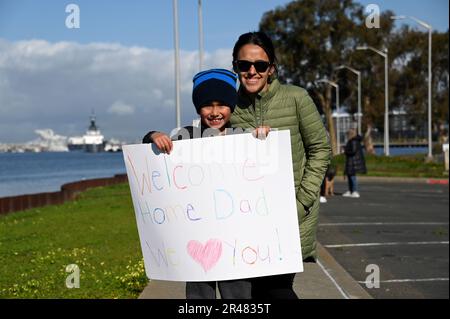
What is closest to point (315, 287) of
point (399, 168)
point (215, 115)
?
point (215, 115)

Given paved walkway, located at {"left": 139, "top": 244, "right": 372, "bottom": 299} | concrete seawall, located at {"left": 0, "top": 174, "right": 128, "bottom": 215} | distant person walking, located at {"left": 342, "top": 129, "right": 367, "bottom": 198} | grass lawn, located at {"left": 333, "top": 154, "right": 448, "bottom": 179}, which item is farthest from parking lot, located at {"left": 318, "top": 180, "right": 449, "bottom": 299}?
grass lawn, located at {"left": 333, "top": 154, "right": 448, "bottom": 179}

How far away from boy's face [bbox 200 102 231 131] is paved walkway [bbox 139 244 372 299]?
2858mm

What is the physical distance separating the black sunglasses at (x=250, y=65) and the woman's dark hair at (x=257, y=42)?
47mm

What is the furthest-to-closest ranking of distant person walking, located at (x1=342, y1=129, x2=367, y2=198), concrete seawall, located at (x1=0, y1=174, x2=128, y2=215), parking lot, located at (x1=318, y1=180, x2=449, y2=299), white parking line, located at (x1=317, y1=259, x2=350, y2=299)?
distant person walking, located at (x1=342, y1=129, x2=367, y2=198) < concrete seawall, located at (x1=0, y1=174, x2=128, y2=215) < parking lot, located at (x1=318, y1=180, x2=449, y2=299) < white parking line, located at (x1=317, y1=259, x2=350, y2=299)

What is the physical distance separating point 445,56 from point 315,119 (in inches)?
2476

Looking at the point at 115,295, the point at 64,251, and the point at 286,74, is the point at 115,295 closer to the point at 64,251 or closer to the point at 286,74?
the point at 64,251

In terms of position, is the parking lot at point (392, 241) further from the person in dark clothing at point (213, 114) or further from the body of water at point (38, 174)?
the body of water at point (38, 174)

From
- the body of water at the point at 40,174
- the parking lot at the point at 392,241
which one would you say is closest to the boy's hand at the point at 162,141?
the body of water at the point at 40,174

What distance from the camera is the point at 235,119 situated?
4.09 m

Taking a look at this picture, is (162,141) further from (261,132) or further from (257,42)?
(257,42)

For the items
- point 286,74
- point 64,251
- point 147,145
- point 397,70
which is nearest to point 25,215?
point 64,251

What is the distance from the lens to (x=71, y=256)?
9.16 m

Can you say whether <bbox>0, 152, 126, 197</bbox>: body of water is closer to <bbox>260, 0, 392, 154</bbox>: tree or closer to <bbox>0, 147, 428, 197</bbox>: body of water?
<bbox>0, 147, 428, 197</bbox>: body of water

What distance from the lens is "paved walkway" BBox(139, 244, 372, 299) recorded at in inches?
263
